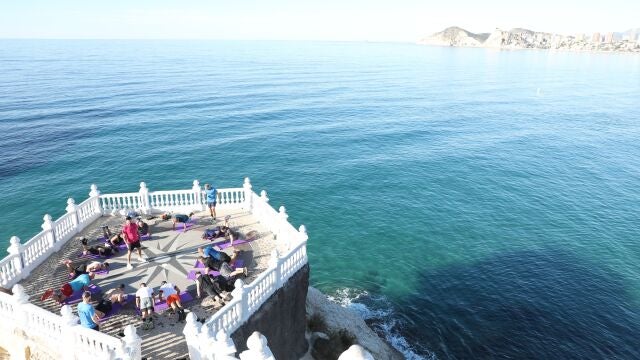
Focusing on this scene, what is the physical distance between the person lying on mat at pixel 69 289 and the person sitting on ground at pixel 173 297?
9.52ft

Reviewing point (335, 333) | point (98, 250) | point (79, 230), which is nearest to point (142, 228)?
point (98, 250)

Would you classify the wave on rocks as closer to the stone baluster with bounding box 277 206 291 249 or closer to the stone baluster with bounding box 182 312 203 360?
the stone baluster with bounding box 277 206 291 249

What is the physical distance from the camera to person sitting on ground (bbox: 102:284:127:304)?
574 inches

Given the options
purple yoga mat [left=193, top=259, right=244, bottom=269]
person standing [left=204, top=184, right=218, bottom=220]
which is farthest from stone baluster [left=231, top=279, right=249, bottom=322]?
person standing [left=204, top=184, right=218, bottom=220]

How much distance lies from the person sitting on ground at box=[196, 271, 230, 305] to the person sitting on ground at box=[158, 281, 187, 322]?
2.54 feet

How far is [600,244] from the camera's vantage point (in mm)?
32344

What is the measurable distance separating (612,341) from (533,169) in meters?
27.5

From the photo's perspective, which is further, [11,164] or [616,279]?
[11,164]

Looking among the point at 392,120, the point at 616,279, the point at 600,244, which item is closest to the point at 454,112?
the point at 392,120

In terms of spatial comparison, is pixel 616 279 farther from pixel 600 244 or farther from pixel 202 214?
pixel 202 214

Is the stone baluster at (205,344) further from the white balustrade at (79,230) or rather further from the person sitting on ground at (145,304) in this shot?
the person sitting on ground at (145,304)

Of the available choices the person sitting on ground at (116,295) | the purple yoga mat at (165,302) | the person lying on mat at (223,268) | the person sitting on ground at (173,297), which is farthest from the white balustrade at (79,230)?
the purple yoga mat at (165,302)

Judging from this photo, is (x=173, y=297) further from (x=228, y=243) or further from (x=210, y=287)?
(x=228, y=243)

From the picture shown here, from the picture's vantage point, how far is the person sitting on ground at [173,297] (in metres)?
14.0
